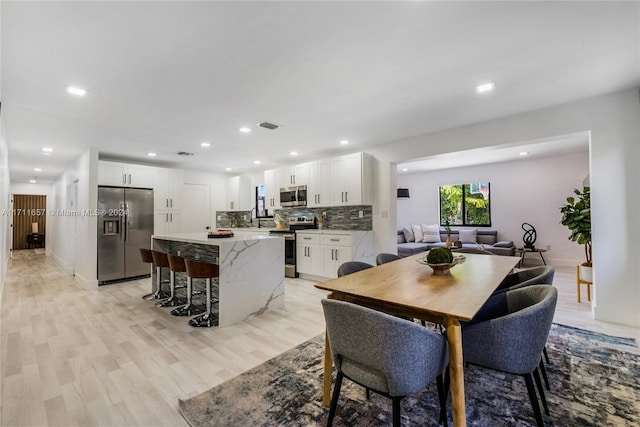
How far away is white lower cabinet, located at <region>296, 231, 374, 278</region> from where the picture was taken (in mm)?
4730

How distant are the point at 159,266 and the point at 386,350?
365 centimetres

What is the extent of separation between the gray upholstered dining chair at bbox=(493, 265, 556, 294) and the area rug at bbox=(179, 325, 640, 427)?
65cm

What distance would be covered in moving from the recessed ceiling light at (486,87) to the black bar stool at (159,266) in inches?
165

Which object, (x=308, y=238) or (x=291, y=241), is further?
(x=291, y=241)

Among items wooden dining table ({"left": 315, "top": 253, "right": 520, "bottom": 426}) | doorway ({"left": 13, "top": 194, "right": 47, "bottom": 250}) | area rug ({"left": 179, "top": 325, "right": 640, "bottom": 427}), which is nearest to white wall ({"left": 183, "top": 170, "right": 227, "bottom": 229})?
area rug ({"left": 179, "top": 325, "right": 640, "bottom": 427})

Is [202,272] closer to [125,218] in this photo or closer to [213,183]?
[125,218]

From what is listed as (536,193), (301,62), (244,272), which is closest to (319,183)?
(244,272)

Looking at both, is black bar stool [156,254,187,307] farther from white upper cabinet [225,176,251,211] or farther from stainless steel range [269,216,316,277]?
white upper cabinet [225,176,251,211]

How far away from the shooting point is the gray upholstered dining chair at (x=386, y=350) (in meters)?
1.23

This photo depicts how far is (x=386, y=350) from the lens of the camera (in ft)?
4.08

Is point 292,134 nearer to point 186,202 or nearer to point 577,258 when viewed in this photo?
point 186,202

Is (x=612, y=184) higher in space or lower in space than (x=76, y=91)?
lower

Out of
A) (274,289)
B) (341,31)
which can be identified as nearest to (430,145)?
(341,31)

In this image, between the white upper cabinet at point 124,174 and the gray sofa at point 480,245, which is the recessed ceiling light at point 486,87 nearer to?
the gray sofa at point 480,245
